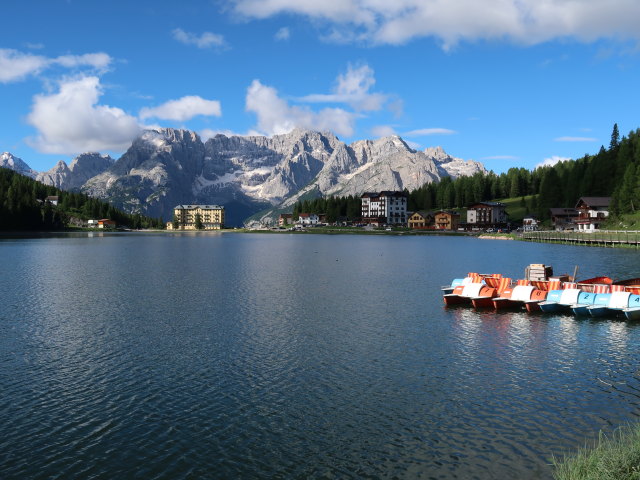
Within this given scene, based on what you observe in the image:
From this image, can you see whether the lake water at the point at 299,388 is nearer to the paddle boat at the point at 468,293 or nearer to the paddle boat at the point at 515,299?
the paddle boat at the point at 468,293

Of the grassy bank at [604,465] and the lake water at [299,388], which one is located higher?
the grassy bank at [604,465]

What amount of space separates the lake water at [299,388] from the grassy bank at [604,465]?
3.74 feet

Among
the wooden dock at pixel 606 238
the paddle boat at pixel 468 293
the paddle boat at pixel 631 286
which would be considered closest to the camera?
the paddle boat at pixel 631 286

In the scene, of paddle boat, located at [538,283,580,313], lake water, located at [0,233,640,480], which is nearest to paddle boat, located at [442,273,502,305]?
lake water, located at [0,233,640,480]

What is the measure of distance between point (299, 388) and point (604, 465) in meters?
17.2

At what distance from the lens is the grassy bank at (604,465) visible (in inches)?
723

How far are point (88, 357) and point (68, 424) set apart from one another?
1302 cm

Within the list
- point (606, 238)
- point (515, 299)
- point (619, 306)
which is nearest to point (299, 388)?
point (515, 299)

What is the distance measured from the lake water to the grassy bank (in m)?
1.14

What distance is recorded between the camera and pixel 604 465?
18.8 meters

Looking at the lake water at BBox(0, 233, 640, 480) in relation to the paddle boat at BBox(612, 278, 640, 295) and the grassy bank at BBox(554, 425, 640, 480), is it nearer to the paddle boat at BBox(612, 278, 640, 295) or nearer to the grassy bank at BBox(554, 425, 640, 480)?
the grassy bank at BBox(554, 425, 640, 480)

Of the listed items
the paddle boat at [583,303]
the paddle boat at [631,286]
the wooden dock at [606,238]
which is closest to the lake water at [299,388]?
the paddle boat at [583,303]

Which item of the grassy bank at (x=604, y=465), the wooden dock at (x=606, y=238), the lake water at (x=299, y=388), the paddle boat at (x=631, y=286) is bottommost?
the lake water at (x=299, y=388)

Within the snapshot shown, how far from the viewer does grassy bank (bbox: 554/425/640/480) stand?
1836 centimetres
